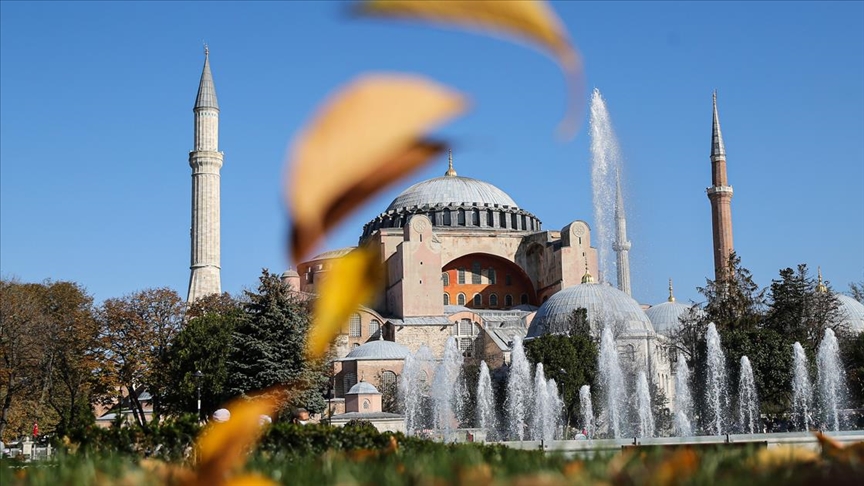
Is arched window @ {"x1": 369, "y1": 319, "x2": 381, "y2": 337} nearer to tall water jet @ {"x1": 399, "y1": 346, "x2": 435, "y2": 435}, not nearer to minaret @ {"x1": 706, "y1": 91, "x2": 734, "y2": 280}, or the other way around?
tall water jet @ {"x1": 399, "y1": 346, "x2": 435, "y2": 435}

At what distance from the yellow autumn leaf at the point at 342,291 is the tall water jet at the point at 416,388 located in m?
30.5

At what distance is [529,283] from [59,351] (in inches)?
905

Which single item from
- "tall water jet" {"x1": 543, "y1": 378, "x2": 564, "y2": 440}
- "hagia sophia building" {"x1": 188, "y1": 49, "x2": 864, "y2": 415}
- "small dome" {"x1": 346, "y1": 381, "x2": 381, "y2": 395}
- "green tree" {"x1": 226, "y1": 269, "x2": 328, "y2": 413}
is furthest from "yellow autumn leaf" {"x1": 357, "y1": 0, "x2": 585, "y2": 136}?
"hagia sophia building" {"x1": 188, "y1": 49, "x2": 864, "y2": 415}

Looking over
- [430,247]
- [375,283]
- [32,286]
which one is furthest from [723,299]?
[375,283]

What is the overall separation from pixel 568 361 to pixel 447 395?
13.7 feet

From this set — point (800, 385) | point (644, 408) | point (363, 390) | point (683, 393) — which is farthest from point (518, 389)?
point (800, 385)

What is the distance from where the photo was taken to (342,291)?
2.25m

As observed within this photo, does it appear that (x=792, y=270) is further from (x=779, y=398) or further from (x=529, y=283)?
(x=529, y=283)

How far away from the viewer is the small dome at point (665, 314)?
50.3m

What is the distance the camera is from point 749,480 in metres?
3.14

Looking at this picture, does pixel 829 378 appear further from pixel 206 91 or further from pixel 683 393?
pixel 206 91

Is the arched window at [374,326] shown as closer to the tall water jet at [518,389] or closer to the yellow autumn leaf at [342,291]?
the tall water jet at [518,389]

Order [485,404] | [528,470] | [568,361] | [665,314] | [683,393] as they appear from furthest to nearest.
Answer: [665,314] < [485,404] < [568,361] < [683,393] < [528,470]

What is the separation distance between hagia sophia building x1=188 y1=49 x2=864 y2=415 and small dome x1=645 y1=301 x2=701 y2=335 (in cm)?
10
